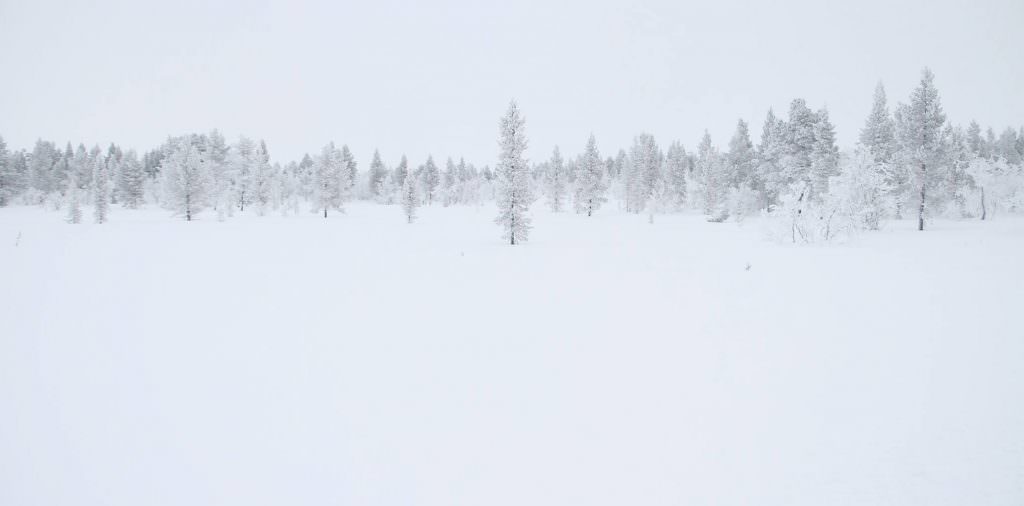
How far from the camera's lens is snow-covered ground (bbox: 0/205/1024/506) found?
5.24 meters

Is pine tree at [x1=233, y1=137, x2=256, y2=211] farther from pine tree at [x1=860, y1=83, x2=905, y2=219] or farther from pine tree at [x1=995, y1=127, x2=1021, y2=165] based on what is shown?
pine tree at [x1=995, y1=127, x2=1021, y2=165]

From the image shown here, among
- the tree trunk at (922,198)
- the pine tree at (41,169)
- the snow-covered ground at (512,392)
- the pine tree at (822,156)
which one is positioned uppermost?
the pine tree at (41,169)

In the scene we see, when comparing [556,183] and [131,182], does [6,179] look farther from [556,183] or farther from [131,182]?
[556,183]

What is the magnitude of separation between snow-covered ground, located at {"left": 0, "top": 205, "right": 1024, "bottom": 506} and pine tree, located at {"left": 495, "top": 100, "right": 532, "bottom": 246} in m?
15.3

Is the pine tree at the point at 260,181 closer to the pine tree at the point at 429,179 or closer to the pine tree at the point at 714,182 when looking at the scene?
the pine tree at the point at 429,179

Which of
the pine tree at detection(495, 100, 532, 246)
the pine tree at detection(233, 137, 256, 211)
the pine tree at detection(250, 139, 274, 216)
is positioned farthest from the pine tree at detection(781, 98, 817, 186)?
the pine tree at detection(233, 137, 256, 211)

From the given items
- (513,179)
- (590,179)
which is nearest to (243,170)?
(590,179)

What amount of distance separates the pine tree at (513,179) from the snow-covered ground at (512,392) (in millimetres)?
15325

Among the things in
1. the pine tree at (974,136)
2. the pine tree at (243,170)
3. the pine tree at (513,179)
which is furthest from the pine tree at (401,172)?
the pine tree at (974,136)

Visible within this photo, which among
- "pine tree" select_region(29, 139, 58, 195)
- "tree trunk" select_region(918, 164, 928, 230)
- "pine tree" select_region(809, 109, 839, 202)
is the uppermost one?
"pine tree" select_region(29, 139, 58, 195)

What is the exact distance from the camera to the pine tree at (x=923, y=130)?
119 feet

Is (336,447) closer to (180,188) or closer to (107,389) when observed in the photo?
(107,389)

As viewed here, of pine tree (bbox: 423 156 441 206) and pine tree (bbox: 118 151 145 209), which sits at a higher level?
pine tree (bbox: 423 156 441 206)

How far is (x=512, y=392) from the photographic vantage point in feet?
24.7
